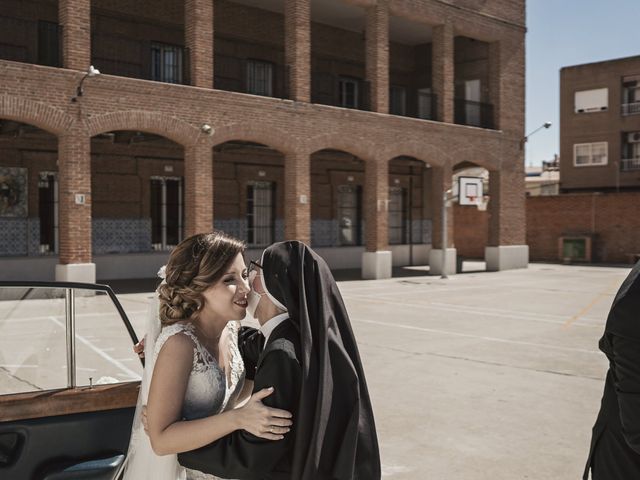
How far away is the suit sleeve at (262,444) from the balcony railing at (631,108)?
4045cm

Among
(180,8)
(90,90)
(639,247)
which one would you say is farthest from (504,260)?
(90,90)

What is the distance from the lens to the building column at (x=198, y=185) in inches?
721

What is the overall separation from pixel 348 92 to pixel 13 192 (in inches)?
516

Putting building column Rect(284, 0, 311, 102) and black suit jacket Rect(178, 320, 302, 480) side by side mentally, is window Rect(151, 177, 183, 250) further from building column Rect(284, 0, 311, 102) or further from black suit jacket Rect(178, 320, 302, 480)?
black suit jacket Rect(178, 320, 302, 480)

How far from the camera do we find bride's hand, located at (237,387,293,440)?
2.00 meters

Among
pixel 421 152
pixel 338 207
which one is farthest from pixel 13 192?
pixel 421 152

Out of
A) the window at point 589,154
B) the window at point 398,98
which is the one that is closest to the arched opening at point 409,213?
the window at point 398,98

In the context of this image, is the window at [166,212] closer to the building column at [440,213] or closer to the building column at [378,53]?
the building column at [378,53]

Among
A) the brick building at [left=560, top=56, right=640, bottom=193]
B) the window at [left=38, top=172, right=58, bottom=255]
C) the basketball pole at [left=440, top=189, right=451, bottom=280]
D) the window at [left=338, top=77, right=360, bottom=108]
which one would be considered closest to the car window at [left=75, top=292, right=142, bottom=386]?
the window at [left=38, top=172, right=58, bottom=255]

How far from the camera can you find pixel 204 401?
7.30ft

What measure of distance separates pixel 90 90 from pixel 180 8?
6848 mm

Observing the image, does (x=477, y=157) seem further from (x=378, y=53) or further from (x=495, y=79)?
(x=378, y=53)

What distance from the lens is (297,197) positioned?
20578mm

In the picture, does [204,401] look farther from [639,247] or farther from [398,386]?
[639,247]
